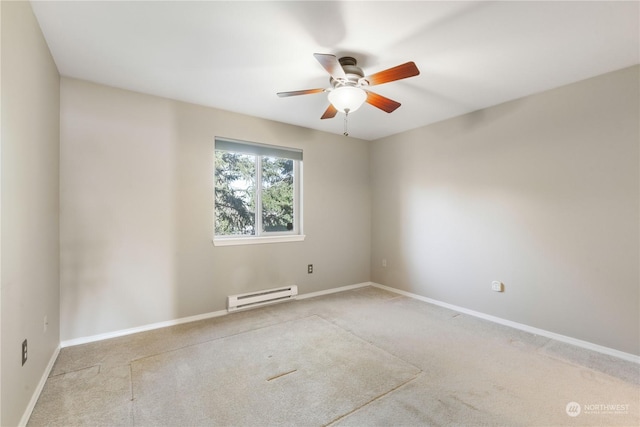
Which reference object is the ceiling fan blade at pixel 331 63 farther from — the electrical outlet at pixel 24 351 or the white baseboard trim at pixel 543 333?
the white baseboard trim at pixel 543 333

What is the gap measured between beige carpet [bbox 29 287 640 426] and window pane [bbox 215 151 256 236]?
117cm

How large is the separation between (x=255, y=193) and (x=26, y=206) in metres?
2.24

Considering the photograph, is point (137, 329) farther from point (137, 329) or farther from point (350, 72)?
point (350, 72)

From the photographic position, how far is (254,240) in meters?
3.63

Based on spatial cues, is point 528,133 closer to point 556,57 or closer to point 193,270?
point 556,57

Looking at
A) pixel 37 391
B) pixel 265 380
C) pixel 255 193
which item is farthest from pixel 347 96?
pixel 37 391

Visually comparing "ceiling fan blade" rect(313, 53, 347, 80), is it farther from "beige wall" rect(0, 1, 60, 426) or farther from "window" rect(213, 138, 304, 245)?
"window" rect(213, 138, 304, 245)

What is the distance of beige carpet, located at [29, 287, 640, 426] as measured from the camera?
1693 mm

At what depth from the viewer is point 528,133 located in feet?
9.71

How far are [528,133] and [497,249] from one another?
4.16 feet

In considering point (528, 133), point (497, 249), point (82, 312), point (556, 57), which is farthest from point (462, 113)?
point (82, 312)

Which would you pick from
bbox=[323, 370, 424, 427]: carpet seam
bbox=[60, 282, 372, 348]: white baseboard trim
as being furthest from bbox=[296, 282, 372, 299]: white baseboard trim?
bbox=[323, 370, 424, 427]: carpet seam

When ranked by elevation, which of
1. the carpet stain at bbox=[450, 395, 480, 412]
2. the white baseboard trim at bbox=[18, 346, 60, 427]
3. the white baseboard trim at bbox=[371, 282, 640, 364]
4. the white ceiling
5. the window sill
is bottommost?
the carpet stain at bbox=[450, 395, 480, 412]

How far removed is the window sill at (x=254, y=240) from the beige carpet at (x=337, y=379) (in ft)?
2.99
